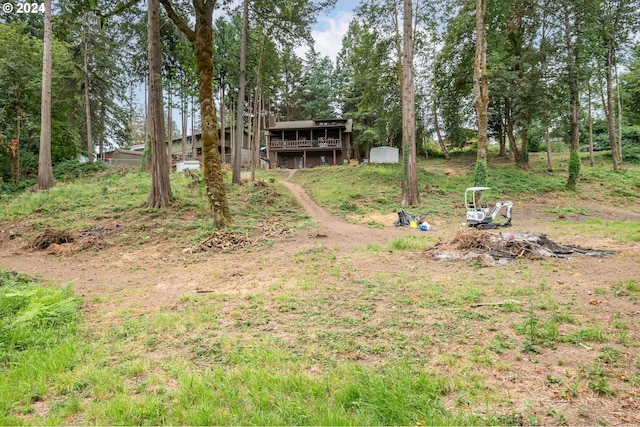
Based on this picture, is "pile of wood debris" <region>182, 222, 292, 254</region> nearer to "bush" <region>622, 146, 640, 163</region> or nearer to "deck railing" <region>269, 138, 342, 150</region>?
"deck railing" <region>269, 138, 342, 150</region>

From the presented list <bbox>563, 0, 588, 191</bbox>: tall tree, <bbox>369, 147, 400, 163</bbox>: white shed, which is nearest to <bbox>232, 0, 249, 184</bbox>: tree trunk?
<bbox>369, 147, 400, 163</bbox>: white shed

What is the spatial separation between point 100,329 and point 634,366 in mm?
5809

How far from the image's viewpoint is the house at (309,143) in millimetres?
36688

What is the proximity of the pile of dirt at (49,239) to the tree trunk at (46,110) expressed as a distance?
981 centimetres

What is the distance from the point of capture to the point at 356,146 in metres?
42.3

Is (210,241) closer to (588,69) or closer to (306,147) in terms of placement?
(588,69)

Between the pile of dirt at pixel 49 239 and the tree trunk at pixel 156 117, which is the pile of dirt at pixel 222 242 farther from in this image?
the tree trunk at pixel 156 117

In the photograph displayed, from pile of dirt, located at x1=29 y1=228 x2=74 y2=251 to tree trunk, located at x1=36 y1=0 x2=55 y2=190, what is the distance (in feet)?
32.2

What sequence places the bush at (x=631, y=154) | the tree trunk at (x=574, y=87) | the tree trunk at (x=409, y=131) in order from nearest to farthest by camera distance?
1. the tree trunk at (x=409, y=131)
2. the tree trunk at (x=574, y=87)
3. the bush at (x=631, y=154)

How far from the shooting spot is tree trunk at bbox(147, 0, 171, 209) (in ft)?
43.3

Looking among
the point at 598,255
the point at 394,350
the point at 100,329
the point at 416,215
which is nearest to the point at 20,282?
the point at 100,329

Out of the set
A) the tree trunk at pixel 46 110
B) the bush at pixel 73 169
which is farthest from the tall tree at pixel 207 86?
the bush at pixel 73 169

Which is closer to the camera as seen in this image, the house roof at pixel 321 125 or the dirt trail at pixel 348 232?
the dirt trail at pixel 348 232

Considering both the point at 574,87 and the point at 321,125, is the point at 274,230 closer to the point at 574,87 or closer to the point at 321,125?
the point at 574,87
